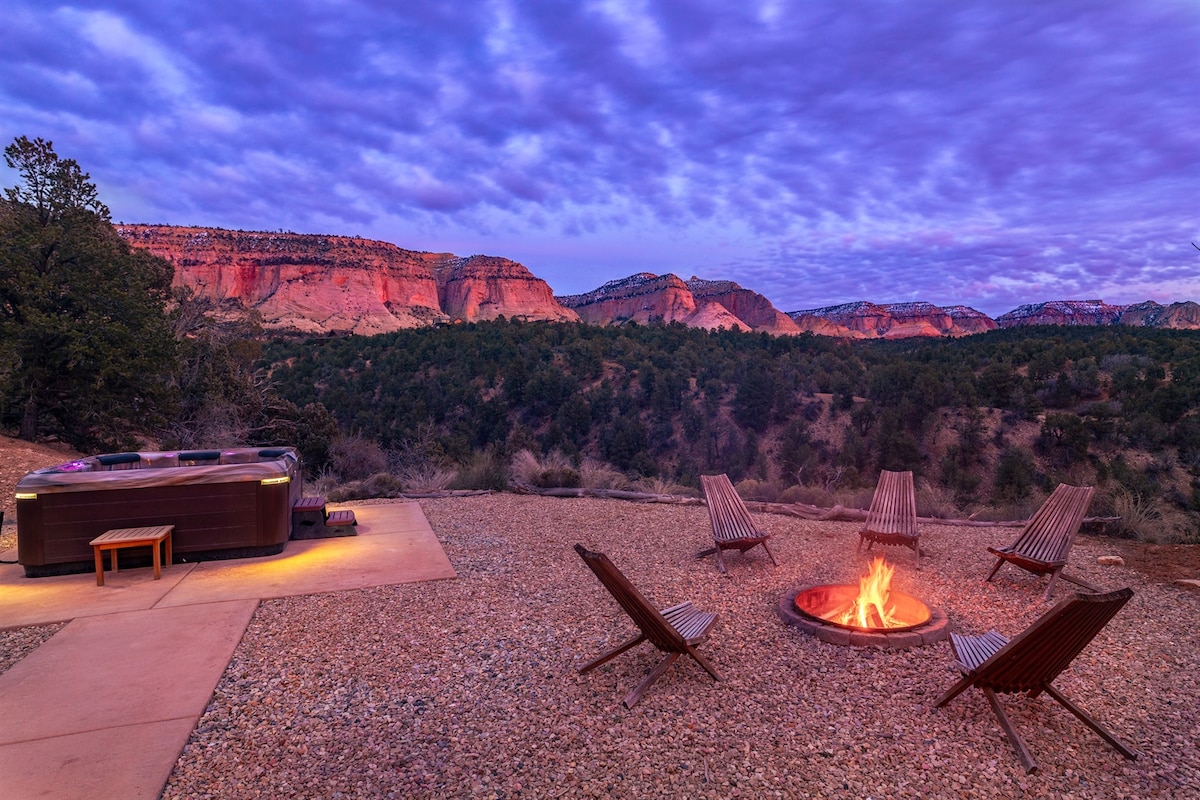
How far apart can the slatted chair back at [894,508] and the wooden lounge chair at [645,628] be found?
3.09 meters

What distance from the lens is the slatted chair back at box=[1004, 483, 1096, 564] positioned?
5133 mm

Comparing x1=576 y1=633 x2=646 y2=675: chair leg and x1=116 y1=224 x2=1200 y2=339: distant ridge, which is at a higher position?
x1=116 y1=224 x2=1200 y2=339: distant ridge

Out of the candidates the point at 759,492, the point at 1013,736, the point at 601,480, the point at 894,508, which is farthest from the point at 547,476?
the point at 1013,736

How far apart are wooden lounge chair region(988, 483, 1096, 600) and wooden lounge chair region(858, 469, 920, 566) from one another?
0.70 m

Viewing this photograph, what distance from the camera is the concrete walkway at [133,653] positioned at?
260cm

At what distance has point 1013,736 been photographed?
8.93 feet

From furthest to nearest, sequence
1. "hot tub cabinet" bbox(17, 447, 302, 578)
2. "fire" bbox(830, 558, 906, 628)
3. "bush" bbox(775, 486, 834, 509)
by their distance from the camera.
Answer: "bush" bbox(775, 486, 834, 509), "hot tub cabinet" bbox(17, 447, 302, 578), "fire" bbox(830, 558, 906, 628)

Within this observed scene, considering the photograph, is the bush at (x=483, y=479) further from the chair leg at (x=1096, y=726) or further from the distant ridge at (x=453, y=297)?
the distant ridge at (x=453, y=297)

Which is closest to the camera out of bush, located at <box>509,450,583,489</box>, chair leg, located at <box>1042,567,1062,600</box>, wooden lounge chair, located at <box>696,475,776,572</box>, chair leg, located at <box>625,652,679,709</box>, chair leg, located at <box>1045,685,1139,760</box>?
chair leg, located at <box>1045,685,1139,760</box>

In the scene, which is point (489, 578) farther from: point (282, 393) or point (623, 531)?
point (282, 393)

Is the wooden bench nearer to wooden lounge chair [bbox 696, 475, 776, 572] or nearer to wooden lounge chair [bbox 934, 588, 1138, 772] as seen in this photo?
wooden lounge chair [bbox 696, 475, 776, 572]

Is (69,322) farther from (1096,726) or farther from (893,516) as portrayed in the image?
(1096,726)

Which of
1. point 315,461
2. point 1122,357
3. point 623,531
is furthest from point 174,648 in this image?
point 1122,357

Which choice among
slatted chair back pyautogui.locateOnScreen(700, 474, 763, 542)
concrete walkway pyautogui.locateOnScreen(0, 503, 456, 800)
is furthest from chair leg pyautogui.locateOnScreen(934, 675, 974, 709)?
concrete walkway pyautogui.locateOnScreen(0, 503, 456, 800)
